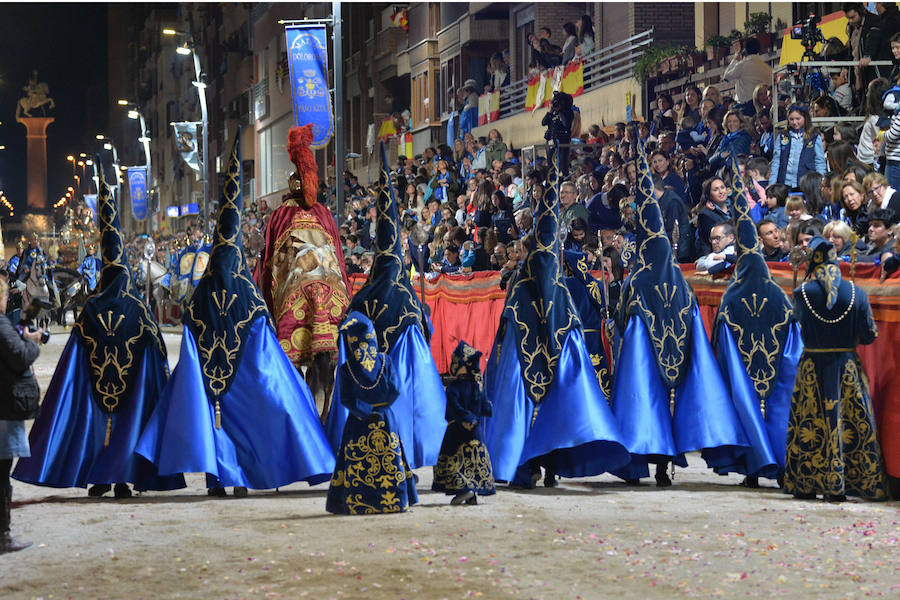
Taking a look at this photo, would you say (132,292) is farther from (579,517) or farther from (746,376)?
(746,376)

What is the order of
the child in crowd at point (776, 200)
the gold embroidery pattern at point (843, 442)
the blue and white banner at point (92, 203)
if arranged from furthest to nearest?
the blue and white banner at point (92, 203), the child in crowd at point (776, 200), the gold embroidery pattern at point (843, 442)

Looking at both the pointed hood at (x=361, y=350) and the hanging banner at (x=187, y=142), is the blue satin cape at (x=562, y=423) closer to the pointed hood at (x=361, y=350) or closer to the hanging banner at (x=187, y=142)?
the pointed hood at (x=361, y=350)

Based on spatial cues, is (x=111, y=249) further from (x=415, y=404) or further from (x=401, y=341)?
(x=415, y=404)

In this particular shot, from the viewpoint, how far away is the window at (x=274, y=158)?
191ft

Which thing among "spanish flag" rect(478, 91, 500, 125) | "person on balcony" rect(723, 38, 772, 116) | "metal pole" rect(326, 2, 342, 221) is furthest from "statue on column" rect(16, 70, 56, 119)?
"person on balcony" rect(723, 38, 772, 116)

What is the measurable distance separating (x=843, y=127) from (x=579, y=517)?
7429 millimetres

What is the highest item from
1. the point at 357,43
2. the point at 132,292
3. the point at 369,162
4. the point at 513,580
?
the point at 357,43

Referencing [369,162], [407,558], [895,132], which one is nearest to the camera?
[407,558]

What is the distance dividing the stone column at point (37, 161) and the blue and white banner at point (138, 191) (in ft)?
288

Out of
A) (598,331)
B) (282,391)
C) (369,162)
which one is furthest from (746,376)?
(369,162)

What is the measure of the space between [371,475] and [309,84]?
1577cm

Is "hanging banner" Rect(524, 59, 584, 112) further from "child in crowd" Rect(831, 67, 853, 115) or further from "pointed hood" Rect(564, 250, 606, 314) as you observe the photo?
"pointed hood" Rect(564, 250, 606, 314)

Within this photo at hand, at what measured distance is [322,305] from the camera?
11797mm

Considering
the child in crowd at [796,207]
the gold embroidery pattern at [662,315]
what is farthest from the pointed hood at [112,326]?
the child in crowd at [796,207]
